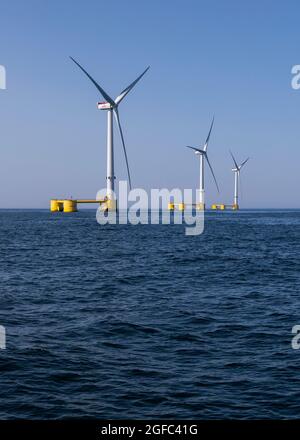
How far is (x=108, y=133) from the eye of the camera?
6796 inches

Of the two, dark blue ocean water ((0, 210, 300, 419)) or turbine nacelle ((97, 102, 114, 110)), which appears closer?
dark blue ocean water ((0, 210, 300, 419))

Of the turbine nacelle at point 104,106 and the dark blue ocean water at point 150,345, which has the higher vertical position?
the turbine nacelle at point 104,106

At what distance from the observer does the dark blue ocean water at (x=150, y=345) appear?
1331cm

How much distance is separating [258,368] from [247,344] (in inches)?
117

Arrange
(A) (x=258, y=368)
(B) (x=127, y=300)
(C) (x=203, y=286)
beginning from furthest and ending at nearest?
1. (C) (x=203, y=286)
2. (B) (x=127, y=300)
3. (A) (x=258, y=368)

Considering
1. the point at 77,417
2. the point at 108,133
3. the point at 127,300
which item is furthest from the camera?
the point at 108,133

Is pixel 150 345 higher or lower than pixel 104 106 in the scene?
lower

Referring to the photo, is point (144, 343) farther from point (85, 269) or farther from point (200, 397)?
point (85, 269)

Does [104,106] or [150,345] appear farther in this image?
[104,106]

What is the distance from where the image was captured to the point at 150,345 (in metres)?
19.3

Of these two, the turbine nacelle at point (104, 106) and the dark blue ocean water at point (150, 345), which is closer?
the dark blue ocean water at point (150, 345)

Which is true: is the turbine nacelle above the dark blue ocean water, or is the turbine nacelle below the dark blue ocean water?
above

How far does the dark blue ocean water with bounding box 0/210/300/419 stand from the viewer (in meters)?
13.3
